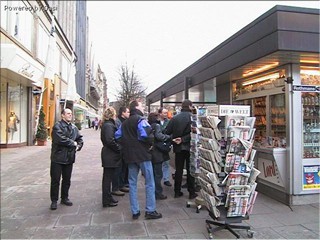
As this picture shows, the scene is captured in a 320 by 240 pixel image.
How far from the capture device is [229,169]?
12.9ft

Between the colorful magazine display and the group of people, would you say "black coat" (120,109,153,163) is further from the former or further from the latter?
the colorful magazine display

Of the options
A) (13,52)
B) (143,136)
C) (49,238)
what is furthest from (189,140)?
(13,52)

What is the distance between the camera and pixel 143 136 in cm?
449

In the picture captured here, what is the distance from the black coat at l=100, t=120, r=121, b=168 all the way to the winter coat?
1.99ft

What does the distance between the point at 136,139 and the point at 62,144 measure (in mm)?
1420

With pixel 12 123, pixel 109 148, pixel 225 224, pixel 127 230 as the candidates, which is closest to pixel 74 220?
pixel 127 230

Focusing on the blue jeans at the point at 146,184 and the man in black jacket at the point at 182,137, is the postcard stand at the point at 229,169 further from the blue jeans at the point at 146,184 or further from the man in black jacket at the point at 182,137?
the man in black jacket at the point at 182,137


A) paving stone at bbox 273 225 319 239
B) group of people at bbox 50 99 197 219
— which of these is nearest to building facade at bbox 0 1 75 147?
group of people at bbox 50 99 197 219

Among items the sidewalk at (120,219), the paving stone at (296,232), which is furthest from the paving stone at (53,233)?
the paving stone at (296,232)

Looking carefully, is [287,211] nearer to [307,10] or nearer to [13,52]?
[307,10]

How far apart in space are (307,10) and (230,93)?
3.46 metres

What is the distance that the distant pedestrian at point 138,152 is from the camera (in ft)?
14.8

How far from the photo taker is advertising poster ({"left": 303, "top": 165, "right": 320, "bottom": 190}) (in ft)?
17.6

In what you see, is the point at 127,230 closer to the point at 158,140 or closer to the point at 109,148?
the point at 109,148
